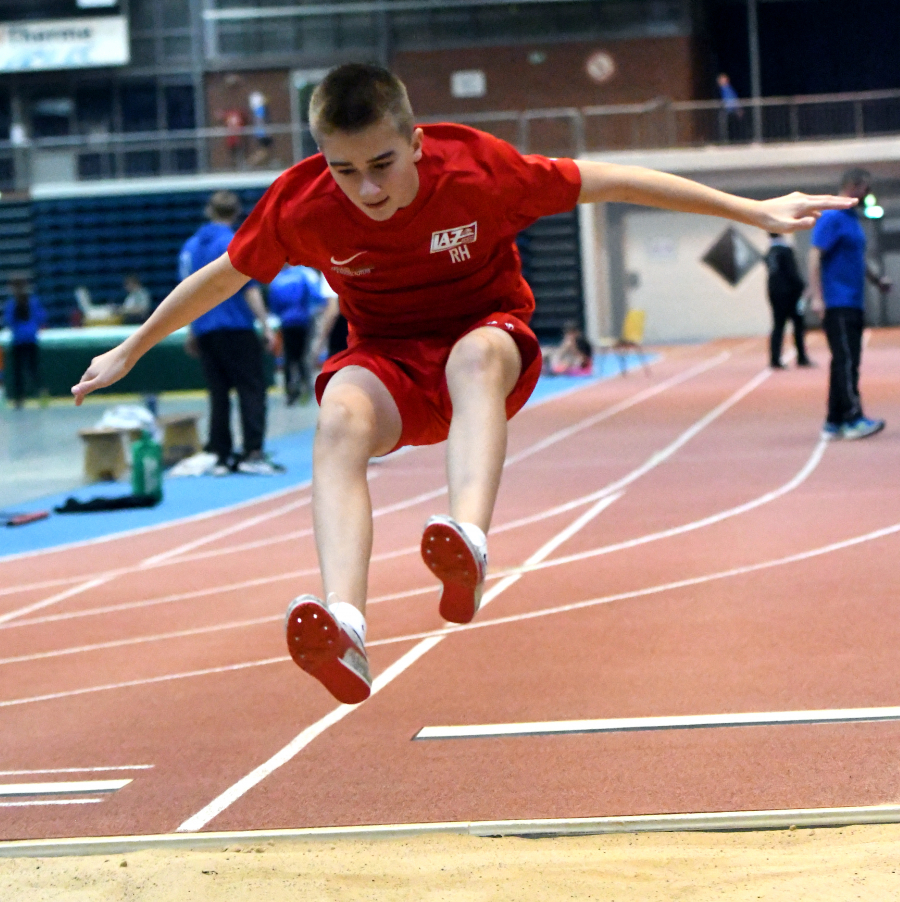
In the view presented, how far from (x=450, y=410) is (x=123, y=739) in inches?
Result: 63.6

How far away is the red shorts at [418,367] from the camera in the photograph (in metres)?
3.81

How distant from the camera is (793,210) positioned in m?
3.75

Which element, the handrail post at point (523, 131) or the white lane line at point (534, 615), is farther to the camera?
the handrail post at point (523, 131)

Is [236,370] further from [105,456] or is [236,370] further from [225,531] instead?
[225,531]

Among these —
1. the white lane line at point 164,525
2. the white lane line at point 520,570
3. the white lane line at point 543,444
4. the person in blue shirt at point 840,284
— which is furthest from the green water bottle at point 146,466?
the person in blue shirt at point 840,284

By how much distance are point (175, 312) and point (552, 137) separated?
23.6 m

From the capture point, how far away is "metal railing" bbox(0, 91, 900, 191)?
86.8 ft

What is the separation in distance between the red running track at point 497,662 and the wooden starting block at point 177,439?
2.56 meters

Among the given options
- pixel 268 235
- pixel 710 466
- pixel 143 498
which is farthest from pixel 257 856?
pixel 710 466

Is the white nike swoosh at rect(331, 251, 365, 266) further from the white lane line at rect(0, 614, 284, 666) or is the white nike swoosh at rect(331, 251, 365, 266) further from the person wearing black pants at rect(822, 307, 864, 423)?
the person wearing black pants at rect(822, 307, 864, 423)

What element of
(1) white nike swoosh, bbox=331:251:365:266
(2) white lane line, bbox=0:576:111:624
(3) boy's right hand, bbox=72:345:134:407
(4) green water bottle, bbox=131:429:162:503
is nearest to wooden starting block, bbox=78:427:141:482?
(4) green water bottle, bbox=131:429:162:503

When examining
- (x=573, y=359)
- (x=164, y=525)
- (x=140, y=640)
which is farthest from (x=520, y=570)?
(x=573, y=359)

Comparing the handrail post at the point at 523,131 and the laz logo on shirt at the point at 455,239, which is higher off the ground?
the handrail post at the point at 523,131

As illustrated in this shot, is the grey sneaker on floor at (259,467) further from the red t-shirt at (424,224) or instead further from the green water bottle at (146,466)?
the red t-shirt at (424,224)
